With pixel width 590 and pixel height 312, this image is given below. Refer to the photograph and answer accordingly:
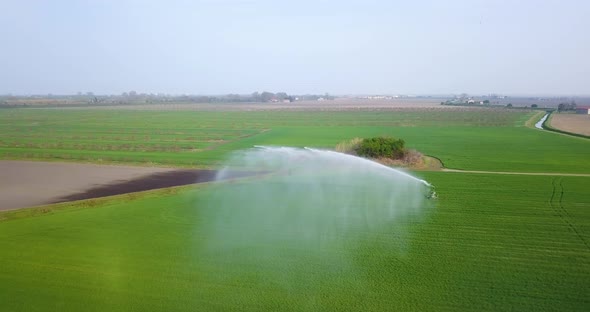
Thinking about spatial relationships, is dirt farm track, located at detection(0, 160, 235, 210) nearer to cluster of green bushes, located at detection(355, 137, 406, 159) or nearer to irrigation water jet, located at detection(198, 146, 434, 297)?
Answer: irrigation water jet, located at detection(198, 146, 434, 297)

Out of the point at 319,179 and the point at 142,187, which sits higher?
the point at 319,179

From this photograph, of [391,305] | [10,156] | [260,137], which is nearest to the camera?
[391,305]

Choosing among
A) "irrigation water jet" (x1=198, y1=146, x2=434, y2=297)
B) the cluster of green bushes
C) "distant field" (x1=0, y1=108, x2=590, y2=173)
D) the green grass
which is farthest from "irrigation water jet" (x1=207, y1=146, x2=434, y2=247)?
"distant field" (x1=0, y1=108, x2=590, y2=173)

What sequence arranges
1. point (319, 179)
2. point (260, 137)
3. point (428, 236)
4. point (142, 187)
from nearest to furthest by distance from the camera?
point (428, 236), point (319, 179), point (142, 187), point (260, 137)

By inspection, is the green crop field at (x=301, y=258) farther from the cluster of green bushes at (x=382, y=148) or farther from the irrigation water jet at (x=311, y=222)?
the cluster of green bushes at (x=382, y=148)

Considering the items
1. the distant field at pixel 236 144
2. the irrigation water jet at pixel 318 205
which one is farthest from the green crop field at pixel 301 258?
the distant field at pixel 236 144

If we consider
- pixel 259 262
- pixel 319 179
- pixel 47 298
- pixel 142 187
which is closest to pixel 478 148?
pixel 319 179

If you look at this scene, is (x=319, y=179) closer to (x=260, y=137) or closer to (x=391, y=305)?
(x=391, y=305)
